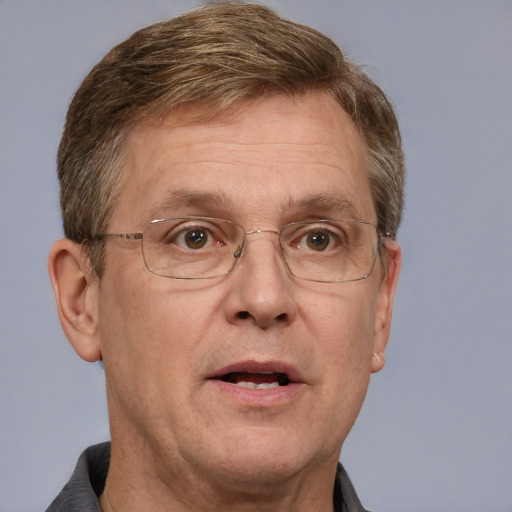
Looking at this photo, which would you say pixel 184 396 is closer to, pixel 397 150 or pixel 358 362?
pixel 358 362

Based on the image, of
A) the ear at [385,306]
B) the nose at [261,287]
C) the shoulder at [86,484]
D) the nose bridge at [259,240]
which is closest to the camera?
the nose at [261,287]

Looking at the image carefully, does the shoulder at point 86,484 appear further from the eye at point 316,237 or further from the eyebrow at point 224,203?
the eye at point 316,237

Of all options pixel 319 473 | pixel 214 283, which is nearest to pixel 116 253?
pixel 214 283

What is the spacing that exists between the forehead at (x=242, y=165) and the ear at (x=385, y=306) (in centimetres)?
36

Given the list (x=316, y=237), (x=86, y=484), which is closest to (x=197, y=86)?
(x=316, y=237)

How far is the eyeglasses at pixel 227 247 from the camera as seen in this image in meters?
3.08

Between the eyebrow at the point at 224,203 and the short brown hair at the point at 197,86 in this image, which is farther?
the short brown hair at the point at 197,86

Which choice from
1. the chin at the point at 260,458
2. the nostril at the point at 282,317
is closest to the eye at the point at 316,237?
the nostril at the point at 282,317

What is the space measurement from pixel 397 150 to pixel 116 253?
3.54 feet

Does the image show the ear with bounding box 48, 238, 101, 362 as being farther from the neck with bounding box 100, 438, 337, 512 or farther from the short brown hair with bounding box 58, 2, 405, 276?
the neck with bounding box 100, 438, 337, 512

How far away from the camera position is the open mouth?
9.69 ft

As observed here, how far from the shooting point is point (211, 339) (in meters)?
2.95

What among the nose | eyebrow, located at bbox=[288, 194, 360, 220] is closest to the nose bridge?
the nose

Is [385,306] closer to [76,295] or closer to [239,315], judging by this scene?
[239,315]
